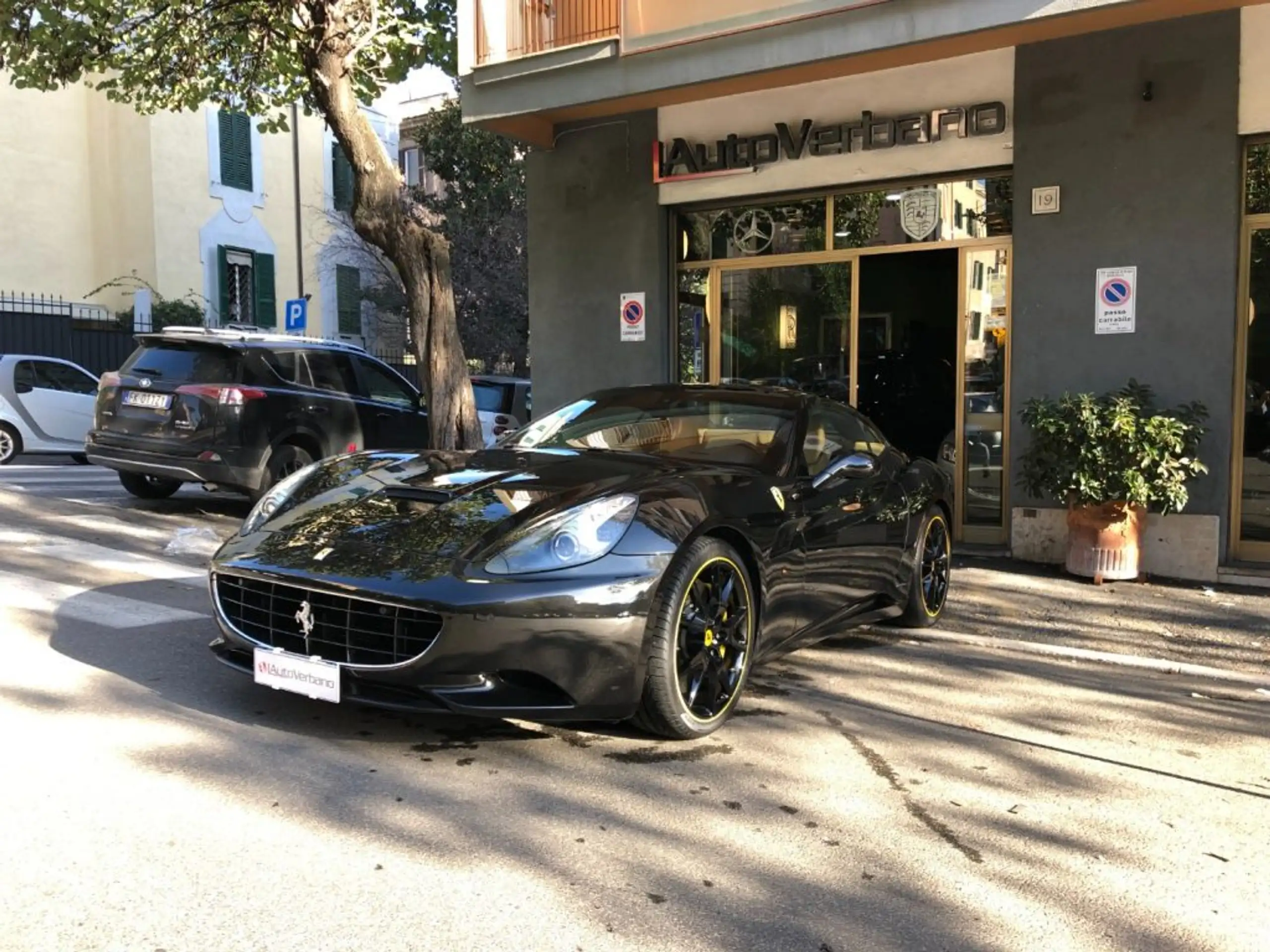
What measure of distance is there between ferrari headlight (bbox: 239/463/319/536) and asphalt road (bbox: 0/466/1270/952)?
67 centimetres

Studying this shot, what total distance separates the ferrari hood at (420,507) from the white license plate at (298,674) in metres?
0.30

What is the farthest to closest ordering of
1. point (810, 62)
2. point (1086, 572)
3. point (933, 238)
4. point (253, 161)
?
point (253, 161), point (933, 238), point (810, 62), point (1086, 572)

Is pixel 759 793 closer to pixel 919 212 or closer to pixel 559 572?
pixel 559 572

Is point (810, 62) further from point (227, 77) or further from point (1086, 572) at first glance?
point (227, 77)

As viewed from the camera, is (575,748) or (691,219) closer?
(575,748)

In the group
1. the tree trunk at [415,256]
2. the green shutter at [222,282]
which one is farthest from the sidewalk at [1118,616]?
the green shutter at [222,282]

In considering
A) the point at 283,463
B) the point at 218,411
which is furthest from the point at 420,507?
the point at 283,463

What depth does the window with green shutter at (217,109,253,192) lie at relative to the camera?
2267 cm

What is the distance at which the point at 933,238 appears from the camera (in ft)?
28.9

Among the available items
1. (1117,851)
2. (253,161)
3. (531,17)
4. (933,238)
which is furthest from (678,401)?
(253,161)

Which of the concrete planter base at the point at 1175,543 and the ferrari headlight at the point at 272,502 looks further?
the concrete planter base at the point at 1175,543

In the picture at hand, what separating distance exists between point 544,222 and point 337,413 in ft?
9.12

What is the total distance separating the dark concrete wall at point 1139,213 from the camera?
7.44m

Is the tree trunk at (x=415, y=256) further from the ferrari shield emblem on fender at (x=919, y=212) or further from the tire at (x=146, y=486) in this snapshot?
the ferrari shield emblem on fender at (x=919, y=212)
